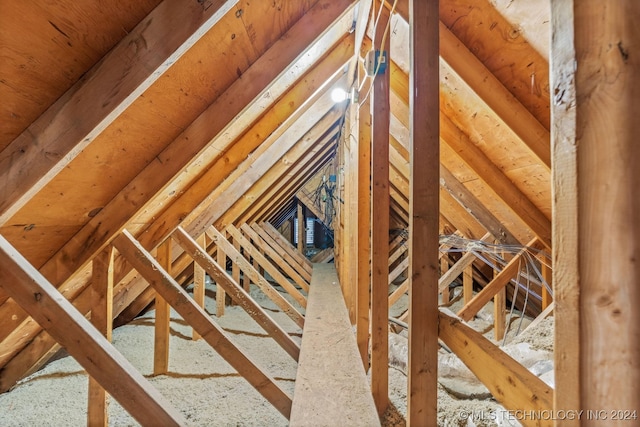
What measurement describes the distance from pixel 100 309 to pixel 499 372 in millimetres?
1803

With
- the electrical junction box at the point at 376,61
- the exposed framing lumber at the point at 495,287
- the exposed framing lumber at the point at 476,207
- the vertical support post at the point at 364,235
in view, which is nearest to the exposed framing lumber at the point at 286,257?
the exposed framing lumber at the point at 495,287

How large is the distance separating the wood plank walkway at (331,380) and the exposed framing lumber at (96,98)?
139 cm

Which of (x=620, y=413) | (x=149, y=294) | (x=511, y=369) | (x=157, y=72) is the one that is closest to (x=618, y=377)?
(x=620, y=413)

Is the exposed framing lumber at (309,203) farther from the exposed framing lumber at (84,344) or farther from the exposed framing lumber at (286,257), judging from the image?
the exposed framing lumber at (84,344)

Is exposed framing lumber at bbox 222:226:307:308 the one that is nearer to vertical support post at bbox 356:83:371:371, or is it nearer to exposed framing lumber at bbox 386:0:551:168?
vertical support post at bbox 356:83:371:371

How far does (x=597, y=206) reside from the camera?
422 mm

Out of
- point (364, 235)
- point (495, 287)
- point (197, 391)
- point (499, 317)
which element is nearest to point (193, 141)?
point (364, 235)

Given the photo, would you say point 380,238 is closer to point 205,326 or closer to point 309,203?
point 205,326

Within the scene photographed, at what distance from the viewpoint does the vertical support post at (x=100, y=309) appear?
1587mm

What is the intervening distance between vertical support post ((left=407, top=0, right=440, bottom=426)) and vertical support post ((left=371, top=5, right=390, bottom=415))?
543 mm

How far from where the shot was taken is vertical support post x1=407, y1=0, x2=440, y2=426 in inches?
38.8

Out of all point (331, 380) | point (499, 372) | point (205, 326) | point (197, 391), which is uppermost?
point (205, 326)

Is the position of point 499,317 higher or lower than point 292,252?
lower

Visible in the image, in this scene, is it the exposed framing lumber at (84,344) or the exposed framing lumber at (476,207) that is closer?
the exposed framing lumber at (84,344)
